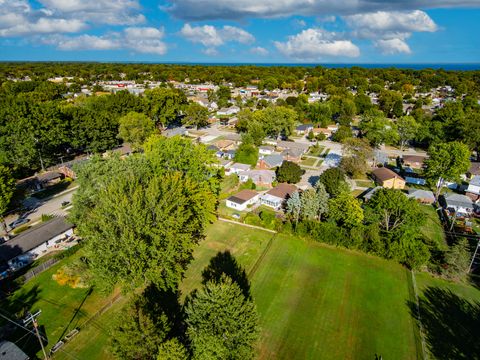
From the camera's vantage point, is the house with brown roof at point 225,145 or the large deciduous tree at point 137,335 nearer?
Result: the large deciduous tree at point 137,335

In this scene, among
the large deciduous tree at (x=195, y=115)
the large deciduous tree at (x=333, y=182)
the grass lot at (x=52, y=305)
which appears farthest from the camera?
the large deciduous tree at (x=195, y=115)

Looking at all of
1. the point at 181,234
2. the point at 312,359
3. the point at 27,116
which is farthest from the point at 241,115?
the point at 312,359

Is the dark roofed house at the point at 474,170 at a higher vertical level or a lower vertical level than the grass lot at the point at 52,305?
higher

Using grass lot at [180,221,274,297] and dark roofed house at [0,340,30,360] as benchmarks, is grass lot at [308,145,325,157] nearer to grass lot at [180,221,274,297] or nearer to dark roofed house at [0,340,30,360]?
grass lot at [180,221,274,297]

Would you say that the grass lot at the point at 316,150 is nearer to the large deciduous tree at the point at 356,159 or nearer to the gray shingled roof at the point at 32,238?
the large deciduous tree at the point at 356,159

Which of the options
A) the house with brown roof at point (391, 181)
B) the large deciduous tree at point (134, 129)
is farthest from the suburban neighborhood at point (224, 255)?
the large deciduous tree at point (134, 129)

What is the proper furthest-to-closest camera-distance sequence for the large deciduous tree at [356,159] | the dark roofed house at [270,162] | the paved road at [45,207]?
the dark roofed house at [270,162] < the large deciduous tree at [356,159] < the paved road at [45,207]

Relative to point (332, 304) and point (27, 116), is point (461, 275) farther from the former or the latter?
point (27, 116)
